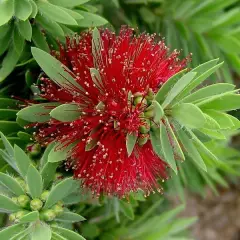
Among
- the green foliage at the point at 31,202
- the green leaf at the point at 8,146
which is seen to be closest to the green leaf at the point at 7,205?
the green foliage at the point at 31,202

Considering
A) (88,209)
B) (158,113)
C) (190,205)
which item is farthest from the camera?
(190,205)

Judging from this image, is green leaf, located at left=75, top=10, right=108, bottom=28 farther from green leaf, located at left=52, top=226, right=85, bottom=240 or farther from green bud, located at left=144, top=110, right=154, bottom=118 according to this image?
green leaf, located at left=52, top=226, right=85, bottom=240

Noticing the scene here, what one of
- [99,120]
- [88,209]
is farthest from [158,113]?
[88,209]

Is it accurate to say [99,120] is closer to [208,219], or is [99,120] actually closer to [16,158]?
[16,158]

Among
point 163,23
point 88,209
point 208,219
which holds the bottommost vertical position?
point 208,219

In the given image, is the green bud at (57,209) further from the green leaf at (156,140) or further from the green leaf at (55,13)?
the green leaf at (55,13)

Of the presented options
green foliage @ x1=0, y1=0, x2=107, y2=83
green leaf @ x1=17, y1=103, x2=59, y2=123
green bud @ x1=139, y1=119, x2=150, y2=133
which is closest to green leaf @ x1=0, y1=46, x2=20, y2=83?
green foliage @ x1=0, y1=0, x2=107, y2=83

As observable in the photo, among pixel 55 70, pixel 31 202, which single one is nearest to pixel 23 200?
pixel 31 202

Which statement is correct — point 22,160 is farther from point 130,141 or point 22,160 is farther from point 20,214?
point 130,141
